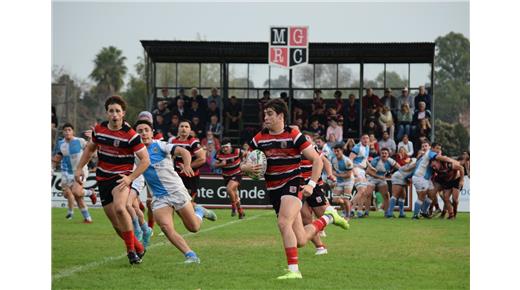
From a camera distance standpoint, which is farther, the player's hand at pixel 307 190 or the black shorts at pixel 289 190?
the black shorts at pixel 289 190

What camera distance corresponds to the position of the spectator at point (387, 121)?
29.1 meters

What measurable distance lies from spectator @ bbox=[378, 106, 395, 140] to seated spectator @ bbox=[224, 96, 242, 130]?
5.55 m

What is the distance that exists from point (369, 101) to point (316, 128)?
2.36m

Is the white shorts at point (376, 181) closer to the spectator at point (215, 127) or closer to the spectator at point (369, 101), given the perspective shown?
the spectator at point (369, 101)

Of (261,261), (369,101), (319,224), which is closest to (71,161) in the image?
(261,261)

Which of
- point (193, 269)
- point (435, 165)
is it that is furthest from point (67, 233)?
point (435, 165)

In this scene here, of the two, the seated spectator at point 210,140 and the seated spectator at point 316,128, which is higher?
the seated spectator at point 316,128

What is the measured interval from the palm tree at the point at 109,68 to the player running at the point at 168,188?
223ft

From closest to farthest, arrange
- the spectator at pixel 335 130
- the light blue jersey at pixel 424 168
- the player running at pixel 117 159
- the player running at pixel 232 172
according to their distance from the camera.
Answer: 1. the player running at pixel 117 159
2. the light blue jersey at pixel 424 168
3. the player running at pixel 232 172
4. the spectator at pixel 335 130

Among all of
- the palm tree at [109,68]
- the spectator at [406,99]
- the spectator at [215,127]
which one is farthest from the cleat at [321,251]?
the palm tree at [109,68]

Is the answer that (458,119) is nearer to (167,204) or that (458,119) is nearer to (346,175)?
(346,175)

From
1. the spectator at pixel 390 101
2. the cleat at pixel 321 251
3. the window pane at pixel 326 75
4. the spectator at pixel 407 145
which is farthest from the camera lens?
the window pane at pixel 326 75

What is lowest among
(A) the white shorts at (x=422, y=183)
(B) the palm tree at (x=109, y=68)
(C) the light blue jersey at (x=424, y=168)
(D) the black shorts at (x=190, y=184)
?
→ (A) the white shorts at (x=422, y=183)

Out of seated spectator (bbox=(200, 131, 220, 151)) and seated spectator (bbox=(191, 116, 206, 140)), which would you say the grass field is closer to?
seated spectator (bbox=(200, 131, 220, 151))
